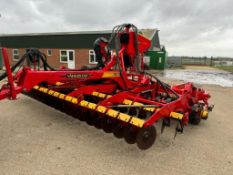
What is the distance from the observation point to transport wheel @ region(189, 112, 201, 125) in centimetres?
446

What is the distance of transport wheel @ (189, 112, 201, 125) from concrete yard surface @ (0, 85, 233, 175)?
0.11m

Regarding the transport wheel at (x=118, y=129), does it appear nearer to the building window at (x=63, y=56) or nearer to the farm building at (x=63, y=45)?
the farm building at (x=63, y=45)

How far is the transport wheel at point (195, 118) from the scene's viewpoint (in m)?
4.46

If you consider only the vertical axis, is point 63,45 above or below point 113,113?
above

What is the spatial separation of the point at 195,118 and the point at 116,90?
1810 millimetres

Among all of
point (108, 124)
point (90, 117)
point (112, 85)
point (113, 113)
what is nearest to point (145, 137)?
point (113, 113)

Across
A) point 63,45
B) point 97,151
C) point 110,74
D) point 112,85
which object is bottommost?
point 97,151

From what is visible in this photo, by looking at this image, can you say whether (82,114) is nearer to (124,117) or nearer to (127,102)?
(127,102)

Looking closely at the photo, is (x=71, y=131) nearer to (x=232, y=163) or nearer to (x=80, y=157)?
(x=80, y=157)

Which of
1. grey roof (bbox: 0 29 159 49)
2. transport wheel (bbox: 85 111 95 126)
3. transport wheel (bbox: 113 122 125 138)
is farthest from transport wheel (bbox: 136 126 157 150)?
grey roof (bbox: 0 29 159 49)

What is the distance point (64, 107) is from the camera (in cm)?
426

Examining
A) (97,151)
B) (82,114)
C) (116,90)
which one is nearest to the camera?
(97,151)

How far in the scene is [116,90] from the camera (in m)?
4.71

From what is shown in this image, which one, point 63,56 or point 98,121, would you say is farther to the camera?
point 63,56
